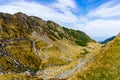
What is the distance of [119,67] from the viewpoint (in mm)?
133125

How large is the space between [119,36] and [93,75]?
1655 inches

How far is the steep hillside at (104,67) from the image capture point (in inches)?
5186

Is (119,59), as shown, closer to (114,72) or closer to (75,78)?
(114,72)

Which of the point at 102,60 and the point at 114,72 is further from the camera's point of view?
the point at 102,60

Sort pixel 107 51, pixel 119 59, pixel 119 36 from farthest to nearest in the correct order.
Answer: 1. pixel 119 36
2. pixel 107 51
3. pixel 119 59

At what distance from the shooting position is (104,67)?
5433 inches

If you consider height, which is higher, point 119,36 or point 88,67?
point 119,36

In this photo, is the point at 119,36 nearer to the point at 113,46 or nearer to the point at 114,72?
the point at 113,46

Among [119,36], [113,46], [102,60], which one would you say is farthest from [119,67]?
[119,36]

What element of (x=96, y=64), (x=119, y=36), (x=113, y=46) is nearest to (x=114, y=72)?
(x=96, y=64)

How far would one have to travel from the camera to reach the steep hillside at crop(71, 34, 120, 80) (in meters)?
132

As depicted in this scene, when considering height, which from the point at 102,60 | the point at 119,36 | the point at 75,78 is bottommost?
the point at 75,78

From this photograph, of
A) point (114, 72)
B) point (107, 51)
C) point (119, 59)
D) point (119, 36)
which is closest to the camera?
point (114, 72)

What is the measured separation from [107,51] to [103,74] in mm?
21982
